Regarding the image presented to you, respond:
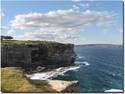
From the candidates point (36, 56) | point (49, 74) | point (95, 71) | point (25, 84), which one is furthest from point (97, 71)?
point (25, 84)

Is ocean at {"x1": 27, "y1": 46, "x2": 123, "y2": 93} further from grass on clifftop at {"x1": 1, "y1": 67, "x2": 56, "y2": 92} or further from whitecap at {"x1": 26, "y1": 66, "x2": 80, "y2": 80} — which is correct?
grass on clifftop at {"x1": 1, "y1": 67, "x2": 56, "y2": 92}

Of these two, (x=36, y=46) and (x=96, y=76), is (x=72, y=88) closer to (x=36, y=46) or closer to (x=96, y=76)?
(x=96, y=76)

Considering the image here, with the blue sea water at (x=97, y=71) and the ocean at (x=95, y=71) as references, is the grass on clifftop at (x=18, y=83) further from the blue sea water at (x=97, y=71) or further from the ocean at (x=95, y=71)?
the blue sea water at (x=97, y=71)

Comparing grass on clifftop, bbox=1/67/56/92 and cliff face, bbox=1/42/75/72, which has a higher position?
cliff face, bbox=1/42/75/72

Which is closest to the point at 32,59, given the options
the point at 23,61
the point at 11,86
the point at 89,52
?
the point at 23,61

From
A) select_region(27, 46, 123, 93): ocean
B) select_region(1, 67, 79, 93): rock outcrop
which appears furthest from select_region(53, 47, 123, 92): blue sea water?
select_region(1, 67, 79, 93): rock outcrop

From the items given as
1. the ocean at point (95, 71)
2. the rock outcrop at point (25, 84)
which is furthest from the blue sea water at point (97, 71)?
the rock outcrop at point (25, 84)

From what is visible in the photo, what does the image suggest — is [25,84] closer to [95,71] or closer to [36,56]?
[36,56]
